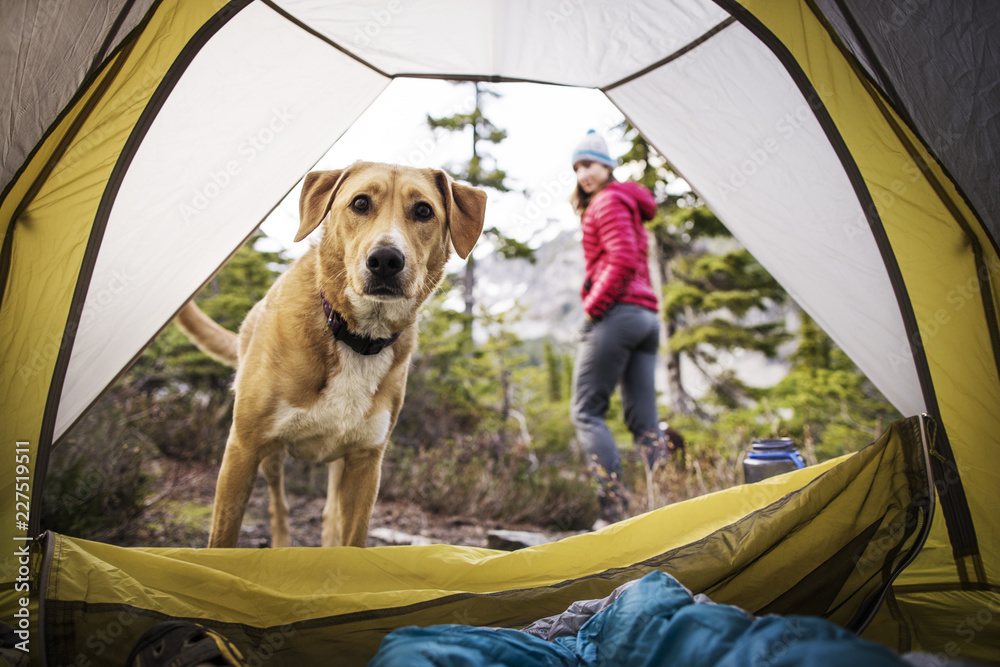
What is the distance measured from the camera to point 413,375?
18.4 ft

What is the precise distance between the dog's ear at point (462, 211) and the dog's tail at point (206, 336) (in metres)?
1.27

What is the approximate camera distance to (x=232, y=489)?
2076mm

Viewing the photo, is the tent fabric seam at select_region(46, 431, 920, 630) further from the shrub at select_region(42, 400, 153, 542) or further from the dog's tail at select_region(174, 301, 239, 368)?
the shrub at select_region(42, 400, 153, 542)

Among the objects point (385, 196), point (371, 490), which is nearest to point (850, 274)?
point (385, 196)

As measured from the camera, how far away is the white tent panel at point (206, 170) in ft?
6.80

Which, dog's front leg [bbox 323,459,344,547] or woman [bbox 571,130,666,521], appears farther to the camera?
woman [bbox 571,130,666,521]

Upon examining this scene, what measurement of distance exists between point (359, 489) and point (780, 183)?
7.07 feet

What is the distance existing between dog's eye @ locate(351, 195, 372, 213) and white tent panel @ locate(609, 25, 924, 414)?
140 centimetres

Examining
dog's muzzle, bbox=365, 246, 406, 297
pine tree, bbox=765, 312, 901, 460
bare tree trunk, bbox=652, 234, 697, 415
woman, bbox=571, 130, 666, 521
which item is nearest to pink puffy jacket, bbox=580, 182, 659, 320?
woman, bbox=571, 130, 666, 521

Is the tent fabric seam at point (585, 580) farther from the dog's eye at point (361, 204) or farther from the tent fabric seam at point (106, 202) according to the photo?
the dog's eye at point (361, 204)

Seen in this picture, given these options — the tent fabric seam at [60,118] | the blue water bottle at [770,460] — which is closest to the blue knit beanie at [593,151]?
the blue water bottle at [770,460]

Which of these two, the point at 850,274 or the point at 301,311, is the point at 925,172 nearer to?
the point at 850,274

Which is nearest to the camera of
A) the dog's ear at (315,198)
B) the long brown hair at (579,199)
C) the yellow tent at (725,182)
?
the yellow tent at (725,182)

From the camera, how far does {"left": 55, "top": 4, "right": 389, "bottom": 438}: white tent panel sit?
6.80ft
